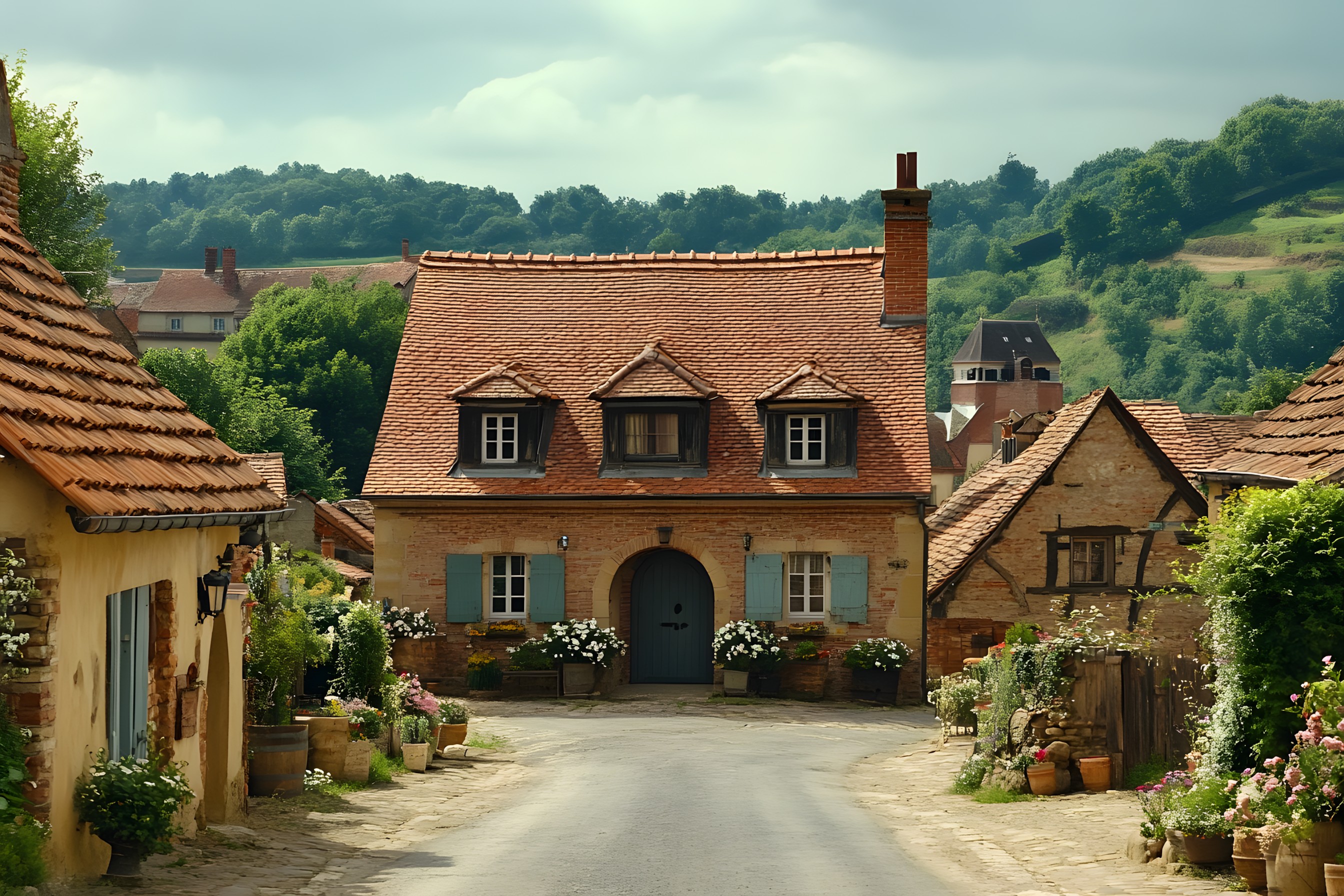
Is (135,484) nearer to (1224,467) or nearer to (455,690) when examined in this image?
(1224,467)

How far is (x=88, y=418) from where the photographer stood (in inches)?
362

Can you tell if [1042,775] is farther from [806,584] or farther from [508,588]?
[508,588]

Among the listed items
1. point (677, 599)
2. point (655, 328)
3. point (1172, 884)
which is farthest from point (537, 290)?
point (1172, 884)

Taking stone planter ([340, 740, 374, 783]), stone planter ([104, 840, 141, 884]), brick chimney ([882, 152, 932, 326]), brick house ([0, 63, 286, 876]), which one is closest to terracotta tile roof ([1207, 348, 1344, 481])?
brick house ([0, 63, 286, 876])

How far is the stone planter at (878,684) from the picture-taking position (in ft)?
83.6

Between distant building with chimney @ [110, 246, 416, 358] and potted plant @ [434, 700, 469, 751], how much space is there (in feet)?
241

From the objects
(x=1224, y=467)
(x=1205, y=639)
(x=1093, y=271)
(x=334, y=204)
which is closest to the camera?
(x=1205, y=639)

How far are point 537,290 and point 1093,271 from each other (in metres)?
130

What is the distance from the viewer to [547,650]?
25891 millimetres

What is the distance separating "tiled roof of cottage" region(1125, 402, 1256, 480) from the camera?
28.8m

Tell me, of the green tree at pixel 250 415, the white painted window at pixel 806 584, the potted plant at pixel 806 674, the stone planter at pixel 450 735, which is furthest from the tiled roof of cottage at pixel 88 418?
the green tree at pixel 250 415

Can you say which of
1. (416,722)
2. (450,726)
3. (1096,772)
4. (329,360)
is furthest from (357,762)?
(329,360)

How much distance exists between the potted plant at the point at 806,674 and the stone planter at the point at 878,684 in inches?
24.1

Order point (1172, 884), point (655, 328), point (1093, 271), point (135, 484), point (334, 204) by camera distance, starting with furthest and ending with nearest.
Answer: point (334, 204) → point (1093, 271) → point (655, 328) → point (1172, 884) → point (135, 484)
